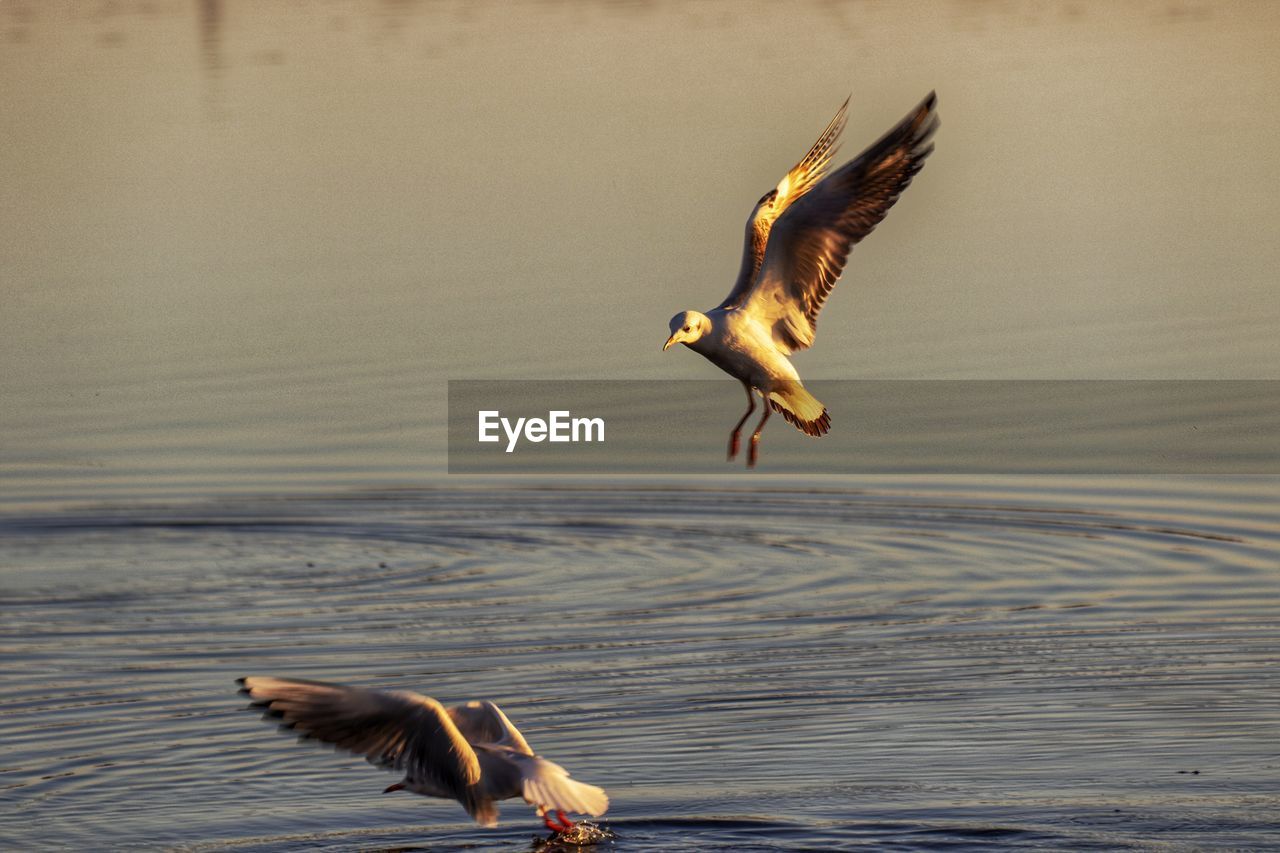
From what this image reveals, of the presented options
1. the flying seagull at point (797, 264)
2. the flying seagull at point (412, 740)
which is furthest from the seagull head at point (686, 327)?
the flying seagull at point (412, 740)

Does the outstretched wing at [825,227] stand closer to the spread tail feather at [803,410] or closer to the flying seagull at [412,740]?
the spread tail feather at [803,410]

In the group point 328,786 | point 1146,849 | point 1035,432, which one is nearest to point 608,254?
point 1035,432

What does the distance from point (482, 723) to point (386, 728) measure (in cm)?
45

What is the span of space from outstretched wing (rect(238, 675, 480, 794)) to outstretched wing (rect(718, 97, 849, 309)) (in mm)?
2554

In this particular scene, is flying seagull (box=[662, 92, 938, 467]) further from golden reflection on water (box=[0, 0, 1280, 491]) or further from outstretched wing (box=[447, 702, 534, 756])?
golden reflection on water (box=[0, 0, 1280, 491])

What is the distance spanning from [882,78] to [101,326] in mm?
9029

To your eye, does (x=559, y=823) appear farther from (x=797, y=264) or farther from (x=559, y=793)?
(x=797, y=264)

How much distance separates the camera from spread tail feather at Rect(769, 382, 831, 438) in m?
10.6

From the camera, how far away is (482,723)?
960cm

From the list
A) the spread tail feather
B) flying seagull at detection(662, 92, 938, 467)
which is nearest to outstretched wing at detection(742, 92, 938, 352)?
flying seagull at detection(662, 92, 938, 467)

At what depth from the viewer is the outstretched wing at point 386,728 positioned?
29.9 ft

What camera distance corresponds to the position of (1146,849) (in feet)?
30.5

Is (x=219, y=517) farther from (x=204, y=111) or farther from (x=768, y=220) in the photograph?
(x=204, y=111)

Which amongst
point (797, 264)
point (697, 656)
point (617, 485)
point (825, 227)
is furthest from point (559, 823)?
point (617, 485)
